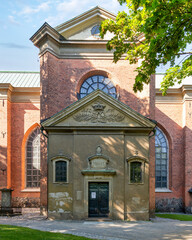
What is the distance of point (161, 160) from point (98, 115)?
9832mm

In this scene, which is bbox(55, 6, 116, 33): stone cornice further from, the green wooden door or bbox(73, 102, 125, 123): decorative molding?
the green wooden door

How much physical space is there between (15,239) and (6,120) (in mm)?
13897

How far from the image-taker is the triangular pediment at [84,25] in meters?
20.8

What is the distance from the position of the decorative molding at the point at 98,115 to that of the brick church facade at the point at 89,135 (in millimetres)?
59

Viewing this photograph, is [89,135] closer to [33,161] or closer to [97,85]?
[97,85]

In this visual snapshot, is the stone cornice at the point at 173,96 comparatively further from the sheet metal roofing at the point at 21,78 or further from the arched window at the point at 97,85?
the sheet metal roofing at the point at 21,78

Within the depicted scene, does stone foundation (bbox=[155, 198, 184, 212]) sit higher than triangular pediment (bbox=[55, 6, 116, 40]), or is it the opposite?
triangular pediment (bbox=[55, 6, 116, 40])

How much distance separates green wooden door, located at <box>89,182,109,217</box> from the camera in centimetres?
1514

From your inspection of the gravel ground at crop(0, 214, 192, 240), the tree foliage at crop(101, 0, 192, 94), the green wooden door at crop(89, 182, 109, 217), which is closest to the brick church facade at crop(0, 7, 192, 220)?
the green wooden door at crop(89, 182, 109, 217)

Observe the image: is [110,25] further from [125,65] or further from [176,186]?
[176,186]

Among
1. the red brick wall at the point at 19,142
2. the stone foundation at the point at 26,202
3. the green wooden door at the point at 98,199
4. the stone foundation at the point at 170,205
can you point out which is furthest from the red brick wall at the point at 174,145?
the red brick wall at the point at 19,142

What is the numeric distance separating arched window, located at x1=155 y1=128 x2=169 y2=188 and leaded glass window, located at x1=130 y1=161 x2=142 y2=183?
780 cm

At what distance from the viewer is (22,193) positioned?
21.6 m

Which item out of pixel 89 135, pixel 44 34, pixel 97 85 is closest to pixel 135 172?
pixel 89 135
